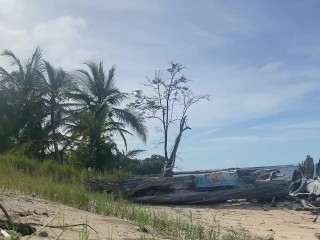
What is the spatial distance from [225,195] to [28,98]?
14085 mm

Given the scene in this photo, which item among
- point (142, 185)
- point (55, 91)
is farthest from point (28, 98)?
point (142, 185)

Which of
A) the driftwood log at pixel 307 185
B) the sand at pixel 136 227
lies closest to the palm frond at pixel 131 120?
the driftwood log at pixel 307 185

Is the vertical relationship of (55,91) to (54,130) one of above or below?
above

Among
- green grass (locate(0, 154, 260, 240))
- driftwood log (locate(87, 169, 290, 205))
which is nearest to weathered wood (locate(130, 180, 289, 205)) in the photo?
driftwood log (locate(87, 169, 290, 205))

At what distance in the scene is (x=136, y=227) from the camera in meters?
5.66

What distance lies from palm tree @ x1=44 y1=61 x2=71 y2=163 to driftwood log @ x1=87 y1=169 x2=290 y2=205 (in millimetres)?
11334

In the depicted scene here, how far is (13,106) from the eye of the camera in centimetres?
2502

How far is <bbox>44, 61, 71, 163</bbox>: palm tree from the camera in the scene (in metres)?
25.8

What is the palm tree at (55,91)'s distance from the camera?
25766 millimetres

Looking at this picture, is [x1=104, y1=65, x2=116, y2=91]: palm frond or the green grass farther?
[x1=104, y1=65, x2=116, y2=91]: palm frond

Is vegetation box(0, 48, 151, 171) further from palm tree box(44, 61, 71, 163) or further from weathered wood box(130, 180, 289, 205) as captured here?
weathered wood box(130, 180, 289, 205)

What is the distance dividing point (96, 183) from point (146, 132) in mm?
13907

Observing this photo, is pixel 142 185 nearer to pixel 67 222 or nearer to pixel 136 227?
pixel 136 227

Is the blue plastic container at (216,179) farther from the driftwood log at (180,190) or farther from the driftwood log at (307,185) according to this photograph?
the driftwood log at (307,185)
